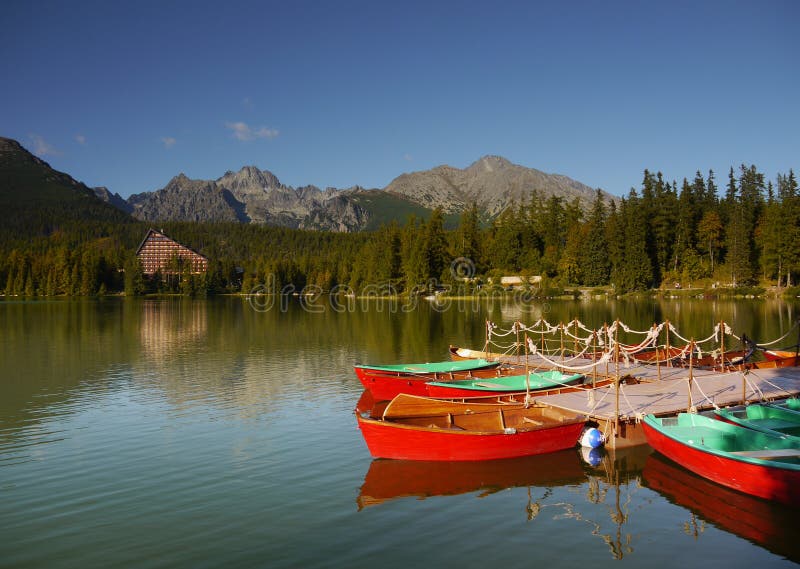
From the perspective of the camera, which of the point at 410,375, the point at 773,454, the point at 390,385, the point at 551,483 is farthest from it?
the point at 410,375

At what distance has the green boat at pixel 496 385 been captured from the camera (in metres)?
23.2

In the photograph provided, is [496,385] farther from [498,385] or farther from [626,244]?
[626,244]

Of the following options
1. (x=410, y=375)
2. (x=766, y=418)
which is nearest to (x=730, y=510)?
(x=766, y=418)

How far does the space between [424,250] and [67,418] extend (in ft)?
325

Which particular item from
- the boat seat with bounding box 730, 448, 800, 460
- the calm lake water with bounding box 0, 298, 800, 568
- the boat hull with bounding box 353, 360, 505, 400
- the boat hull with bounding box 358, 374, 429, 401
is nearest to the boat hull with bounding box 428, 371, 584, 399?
the boat hull with bounding box 353, 360, 505, 400

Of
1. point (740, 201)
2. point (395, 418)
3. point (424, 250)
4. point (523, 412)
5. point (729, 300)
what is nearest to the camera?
point (395, 418)

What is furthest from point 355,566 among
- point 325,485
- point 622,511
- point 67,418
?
point 67,418

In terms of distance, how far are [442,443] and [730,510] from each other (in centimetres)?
744

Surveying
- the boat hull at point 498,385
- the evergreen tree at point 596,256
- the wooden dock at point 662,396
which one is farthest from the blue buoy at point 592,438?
the evergreen tree at point 596,256

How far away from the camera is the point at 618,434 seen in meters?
18.1

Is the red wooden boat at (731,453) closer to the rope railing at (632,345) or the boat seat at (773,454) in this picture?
the boat seat at (773,454)

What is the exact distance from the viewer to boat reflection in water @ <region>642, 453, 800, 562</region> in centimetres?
1207

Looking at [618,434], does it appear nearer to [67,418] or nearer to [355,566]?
[355,566]

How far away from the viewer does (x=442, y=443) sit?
16484mm
